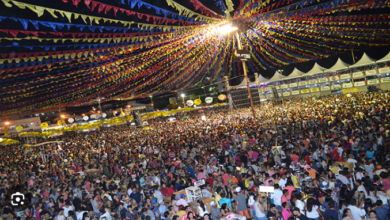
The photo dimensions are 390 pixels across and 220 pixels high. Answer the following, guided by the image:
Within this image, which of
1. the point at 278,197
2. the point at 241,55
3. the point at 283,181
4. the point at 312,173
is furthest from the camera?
the point at 241,55

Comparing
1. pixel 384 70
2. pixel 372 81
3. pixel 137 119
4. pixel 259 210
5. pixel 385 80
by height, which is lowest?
pixel 259 210

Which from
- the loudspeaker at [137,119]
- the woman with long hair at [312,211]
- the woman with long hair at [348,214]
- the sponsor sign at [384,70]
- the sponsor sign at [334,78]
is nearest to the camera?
the woman with long hair at [348,214]

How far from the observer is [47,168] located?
17875 millimetres

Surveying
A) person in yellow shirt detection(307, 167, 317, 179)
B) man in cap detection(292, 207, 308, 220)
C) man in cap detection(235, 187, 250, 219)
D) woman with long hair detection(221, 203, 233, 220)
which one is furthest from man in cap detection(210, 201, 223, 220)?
person in yellow shirt detection(307, 167, 317, 179)

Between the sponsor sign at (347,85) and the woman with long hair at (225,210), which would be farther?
the sponsor sign at (347,85)

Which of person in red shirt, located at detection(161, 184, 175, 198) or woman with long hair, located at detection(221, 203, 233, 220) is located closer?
woman with long hair, located at detection(221, 203, 233, 220)

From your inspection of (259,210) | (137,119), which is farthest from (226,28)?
(137,119)

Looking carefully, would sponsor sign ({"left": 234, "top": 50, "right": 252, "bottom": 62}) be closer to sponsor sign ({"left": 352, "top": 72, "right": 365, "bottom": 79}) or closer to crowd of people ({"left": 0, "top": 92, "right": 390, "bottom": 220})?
crowd of people ({"left": 0, "top": 92, "right": 390, "bottom": 220})

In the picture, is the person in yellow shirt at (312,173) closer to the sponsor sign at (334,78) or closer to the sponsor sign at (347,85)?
the sponsor sign at (347,85)

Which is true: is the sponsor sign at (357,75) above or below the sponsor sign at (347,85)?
above

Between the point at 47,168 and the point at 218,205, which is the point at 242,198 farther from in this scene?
the point at 47,168

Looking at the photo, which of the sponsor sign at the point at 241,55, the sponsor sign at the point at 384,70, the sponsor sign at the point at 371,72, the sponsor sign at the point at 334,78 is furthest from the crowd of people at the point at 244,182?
the sponsor sign at the point at 334,78

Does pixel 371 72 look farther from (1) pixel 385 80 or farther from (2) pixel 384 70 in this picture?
(1) pixel 385 80

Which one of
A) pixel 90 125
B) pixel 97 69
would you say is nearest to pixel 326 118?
pixel 97 69
